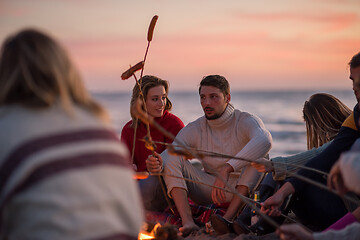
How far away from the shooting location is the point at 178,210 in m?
4.25

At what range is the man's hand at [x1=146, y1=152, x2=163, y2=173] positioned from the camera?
415cm

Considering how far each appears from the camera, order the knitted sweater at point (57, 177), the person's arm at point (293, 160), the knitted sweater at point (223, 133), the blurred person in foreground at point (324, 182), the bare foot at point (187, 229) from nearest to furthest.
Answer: the knitted sweater at point (57, 177) → the blurred person in foreground at point (324, 182) → the person's arm at point (293, 160) → the bare foot at point (187, 229) → the knitted sweater at point (223, 133)

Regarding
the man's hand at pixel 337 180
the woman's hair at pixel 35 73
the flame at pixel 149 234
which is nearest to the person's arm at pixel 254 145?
the flame at pixel 149 234

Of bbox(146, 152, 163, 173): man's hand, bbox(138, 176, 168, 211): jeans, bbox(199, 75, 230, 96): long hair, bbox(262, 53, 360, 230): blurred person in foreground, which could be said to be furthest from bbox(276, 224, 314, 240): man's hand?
bbox(199, 75, 230, 96): long hair

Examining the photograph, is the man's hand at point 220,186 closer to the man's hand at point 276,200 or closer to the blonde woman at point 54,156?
the man's hand at point 276,200

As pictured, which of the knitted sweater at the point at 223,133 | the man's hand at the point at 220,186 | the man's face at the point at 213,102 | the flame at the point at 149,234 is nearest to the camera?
the flame at the point at 149,234

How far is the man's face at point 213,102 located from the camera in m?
4.67

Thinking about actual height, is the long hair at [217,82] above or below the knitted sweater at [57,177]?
above

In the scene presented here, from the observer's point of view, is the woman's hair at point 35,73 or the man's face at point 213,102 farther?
the man's face at point 213,102

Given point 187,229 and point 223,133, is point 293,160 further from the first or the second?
point 187,229

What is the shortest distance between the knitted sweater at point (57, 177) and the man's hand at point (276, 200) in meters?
1.71

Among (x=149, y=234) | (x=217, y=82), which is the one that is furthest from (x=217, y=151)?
(x=149, y=234)

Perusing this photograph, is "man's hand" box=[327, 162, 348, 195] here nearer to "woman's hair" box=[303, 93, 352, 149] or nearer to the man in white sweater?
the man in white sweater

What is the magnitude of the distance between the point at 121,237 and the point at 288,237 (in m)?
0.95
